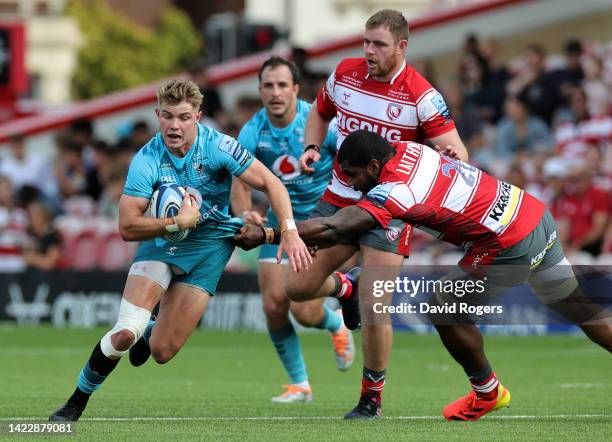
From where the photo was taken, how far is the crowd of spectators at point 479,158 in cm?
1856

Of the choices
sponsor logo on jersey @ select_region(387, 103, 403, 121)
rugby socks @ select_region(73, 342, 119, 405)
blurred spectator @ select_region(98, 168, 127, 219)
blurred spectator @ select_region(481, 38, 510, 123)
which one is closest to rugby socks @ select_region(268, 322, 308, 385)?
sponsor logo on jersey @ select_region(387, 103, 403, 121)

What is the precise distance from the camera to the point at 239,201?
12023mm

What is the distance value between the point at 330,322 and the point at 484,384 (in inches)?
112

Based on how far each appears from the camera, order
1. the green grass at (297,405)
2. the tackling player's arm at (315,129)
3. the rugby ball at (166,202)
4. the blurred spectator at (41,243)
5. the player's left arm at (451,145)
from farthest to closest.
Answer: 1. the blurred spectator at (41,243)
2. the tackling player's arm at (315,129)
3. the player's left arm at (451,145)
4. the rugby ball at (166,202)
5. the green grass at (297,405)

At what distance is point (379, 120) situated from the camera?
1045cm

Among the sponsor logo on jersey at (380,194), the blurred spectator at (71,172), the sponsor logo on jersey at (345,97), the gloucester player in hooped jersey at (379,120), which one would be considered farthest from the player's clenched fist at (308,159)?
the blurred spectator at (71,172)

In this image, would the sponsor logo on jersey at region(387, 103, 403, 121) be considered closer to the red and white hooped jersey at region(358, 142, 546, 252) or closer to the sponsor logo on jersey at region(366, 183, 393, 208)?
the red and white hooped jersey at region(358, 142, 546, 252)

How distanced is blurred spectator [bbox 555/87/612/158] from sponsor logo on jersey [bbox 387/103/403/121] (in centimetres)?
903

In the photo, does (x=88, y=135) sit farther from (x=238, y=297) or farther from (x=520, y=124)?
(x=520, y=124)

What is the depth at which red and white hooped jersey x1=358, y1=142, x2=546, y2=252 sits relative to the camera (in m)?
9.02

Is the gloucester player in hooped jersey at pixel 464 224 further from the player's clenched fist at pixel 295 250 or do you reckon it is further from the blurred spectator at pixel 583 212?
the blurred spectator at pixel 583 212

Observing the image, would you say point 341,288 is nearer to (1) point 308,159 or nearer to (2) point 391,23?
(1) point 308,159

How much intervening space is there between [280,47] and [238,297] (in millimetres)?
13607

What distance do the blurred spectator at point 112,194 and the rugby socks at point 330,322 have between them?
9.12m
